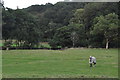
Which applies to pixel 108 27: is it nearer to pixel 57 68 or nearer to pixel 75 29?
pixel 75 29

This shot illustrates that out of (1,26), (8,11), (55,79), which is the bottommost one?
(55,79)

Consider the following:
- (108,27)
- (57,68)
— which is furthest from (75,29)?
(57,68)

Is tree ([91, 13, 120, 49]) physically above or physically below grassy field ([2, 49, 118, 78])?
above

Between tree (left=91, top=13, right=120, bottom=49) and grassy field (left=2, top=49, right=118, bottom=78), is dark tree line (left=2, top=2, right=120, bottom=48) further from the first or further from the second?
grassy field (left=2, top=49, right=118, bottom=78)

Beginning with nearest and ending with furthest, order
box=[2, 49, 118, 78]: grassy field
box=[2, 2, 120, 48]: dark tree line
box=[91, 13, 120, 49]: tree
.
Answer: box=[2, 49, 118, 78]: grassy field < box=[91, 13, 120, 49]: tree < box=[2, 2, 120, 48]: dark tree line

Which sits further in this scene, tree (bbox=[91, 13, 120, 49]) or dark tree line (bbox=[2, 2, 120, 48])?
dark tree line (bbox=[2, 2, 120, 48])

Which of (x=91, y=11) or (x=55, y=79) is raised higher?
Result: (x=91, y=11)

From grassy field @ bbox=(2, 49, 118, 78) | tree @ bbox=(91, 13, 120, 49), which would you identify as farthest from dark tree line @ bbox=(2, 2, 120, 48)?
grassy field @ bbox=(2, 49, 118, 78)

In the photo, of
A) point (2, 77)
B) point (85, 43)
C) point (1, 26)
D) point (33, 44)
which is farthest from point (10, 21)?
point (2, 77)

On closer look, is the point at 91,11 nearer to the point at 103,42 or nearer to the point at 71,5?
the point at 103,42

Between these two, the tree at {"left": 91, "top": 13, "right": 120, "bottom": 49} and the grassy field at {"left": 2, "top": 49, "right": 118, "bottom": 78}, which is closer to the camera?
the grassy field at {"left": 2, "top": 49, "right": 118, "bottom": 78}

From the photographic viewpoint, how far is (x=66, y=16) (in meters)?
96.1

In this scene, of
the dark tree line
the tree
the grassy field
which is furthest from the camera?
the dark tree line

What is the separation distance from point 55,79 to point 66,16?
3228 inches
